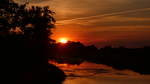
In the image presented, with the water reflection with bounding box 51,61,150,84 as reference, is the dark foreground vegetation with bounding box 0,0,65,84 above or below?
above

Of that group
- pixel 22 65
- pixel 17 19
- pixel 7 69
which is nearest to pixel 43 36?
pixel 17 19

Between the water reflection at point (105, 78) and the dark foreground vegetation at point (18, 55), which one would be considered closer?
the dark foreground vegetation at point (18, 55)

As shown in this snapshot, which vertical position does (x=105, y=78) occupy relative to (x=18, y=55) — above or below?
below

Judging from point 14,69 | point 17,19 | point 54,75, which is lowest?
point 54,75

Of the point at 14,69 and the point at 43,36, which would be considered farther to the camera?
the point at 43,36

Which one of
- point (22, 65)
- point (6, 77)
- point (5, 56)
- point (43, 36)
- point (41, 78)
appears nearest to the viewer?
point (6, 77)

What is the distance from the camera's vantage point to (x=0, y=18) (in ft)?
175

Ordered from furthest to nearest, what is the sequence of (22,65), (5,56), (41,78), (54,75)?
(54,75)
(41,78)
(22,65)
(5,56)

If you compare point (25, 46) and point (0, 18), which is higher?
point (0, 18)

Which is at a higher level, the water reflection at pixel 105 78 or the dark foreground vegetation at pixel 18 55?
the dark foreground vegetation at pixel 18 55

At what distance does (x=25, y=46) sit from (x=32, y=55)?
150 inches

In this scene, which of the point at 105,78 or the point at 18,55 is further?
the point at 105,78

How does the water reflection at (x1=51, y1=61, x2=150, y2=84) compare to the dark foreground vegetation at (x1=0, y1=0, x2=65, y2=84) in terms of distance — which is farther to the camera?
the water reflection at (x1=51, y1=61, x2=150, y2=84)

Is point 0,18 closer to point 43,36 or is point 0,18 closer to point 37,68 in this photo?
point 37,68
